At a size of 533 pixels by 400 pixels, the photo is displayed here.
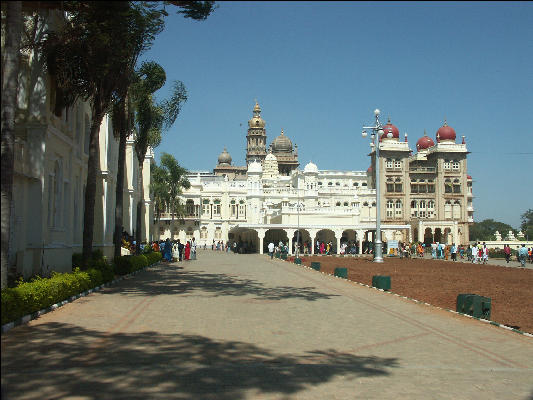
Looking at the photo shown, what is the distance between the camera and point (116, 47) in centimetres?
1736

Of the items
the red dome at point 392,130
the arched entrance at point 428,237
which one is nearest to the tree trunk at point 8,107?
the red dome at point 392,130

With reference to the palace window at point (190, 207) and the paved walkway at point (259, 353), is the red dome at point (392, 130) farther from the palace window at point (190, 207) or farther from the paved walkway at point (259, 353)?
the paved walkway at point (259, 353)

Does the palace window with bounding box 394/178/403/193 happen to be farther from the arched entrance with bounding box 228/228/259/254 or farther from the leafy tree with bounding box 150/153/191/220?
the leafy tree with bounding box 150/153/191/220

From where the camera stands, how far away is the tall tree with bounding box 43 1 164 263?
16406 mm

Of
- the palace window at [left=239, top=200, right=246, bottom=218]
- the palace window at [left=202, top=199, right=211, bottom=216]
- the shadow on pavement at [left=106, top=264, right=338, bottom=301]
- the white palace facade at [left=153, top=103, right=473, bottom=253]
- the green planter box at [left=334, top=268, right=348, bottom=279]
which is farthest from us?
the palace window at [left=202, top=199, right=211, bottom=216]

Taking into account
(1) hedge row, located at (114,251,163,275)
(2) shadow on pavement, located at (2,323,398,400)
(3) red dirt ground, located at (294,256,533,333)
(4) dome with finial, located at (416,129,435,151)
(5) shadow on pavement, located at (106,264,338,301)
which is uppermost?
(4) dome with finial, located at (416,129,435,151)

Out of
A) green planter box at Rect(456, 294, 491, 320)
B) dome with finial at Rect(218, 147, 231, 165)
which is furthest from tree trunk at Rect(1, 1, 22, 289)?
dome with finial at Rect(218, 147, 231, 165)

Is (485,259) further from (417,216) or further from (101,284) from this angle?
(417,216)

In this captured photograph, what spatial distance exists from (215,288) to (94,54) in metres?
8.48

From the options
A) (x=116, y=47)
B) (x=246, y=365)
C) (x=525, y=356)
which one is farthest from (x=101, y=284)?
(x=525, y=356)

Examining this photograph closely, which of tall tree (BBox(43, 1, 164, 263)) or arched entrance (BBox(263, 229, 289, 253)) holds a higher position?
tall tree (BBox(43, 1, 164, 263))

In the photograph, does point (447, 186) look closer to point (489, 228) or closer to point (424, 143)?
point (424, 143)

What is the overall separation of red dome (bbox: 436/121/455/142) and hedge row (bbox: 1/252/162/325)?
7419 cm

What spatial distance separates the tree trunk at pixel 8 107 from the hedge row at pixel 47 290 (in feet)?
1.74
